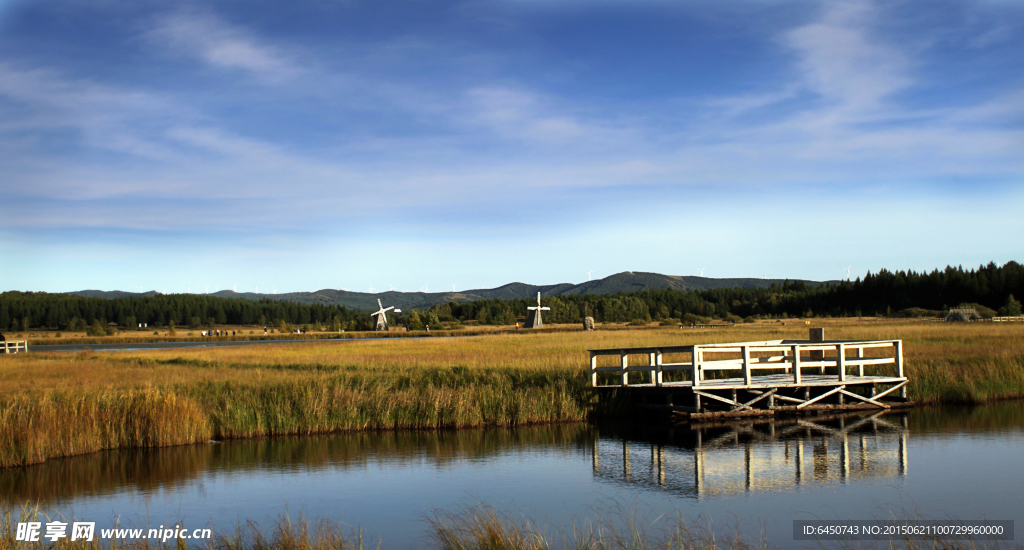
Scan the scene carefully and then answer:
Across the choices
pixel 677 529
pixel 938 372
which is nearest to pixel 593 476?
pixel 677 529

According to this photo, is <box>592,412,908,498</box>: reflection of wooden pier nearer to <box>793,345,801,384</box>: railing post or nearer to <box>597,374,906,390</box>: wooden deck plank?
<box>597,374,906,390</box>: wooden deck plank

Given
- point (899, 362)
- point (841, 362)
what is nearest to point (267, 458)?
point (841, 362)

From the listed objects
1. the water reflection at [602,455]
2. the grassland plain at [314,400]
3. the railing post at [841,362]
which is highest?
the railing post at [841,362]

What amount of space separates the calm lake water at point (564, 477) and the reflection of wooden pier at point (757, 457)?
52mm

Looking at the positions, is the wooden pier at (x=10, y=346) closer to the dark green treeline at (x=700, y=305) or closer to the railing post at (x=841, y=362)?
the railing post at (x=841, y=362)

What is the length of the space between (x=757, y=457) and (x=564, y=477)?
4648 millimetres

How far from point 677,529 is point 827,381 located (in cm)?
1550

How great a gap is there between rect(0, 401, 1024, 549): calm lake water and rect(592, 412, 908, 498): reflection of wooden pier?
5 cm

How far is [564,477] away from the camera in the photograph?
Result: 14.8 metres

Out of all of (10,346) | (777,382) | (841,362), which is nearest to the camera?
(777,382)

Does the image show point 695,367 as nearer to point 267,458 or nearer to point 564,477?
point 564,477

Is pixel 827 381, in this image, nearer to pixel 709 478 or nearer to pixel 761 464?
pixel 761 464

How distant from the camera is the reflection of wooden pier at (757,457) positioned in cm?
1421

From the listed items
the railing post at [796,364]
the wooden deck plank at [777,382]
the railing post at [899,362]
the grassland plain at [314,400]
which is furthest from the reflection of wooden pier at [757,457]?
the grassland plain at [314,400]
